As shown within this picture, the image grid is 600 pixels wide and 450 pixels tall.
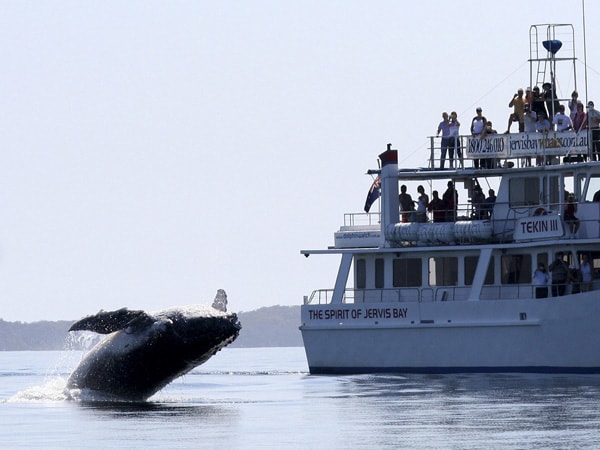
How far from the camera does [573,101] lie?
52406 mm

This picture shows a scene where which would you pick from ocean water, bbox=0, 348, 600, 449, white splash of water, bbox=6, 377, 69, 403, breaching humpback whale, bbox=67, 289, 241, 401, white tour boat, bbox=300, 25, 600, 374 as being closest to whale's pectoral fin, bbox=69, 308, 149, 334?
breaching humpback whale, bbox=67, 289, 241, 401

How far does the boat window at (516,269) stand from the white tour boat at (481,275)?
3cm

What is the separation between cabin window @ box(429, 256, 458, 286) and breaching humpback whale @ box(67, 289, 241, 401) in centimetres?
2083

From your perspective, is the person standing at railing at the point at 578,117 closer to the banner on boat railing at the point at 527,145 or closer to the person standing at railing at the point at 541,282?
the banner on boat railing at the point at 527,145

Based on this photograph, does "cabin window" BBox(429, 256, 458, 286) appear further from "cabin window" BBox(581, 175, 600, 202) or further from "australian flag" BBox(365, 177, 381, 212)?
"cabin window" BBox(581, 175, 600, 202)

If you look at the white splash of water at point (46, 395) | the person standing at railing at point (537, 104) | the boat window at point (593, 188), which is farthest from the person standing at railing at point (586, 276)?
the white splash of water at point (46, 395)

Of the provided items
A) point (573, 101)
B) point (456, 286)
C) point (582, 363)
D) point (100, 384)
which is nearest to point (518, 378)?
point (582, 363)

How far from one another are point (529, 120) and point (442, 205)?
150 inches

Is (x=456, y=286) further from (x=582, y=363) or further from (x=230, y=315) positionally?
(x=230, y=315)

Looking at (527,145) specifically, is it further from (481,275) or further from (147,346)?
(147,346)

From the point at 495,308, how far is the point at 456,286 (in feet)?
8.56

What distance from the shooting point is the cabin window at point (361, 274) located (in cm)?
5528

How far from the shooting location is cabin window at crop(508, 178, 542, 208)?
171 feet

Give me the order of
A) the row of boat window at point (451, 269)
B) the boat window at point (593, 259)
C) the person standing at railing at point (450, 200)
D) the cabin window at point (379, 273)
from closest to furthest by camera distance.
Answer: the boat window at point (593, 259) → the row of boat window at point (451, 269) → the person standing at railing at point (450, 200) → the cabin window at point (379, 273)
